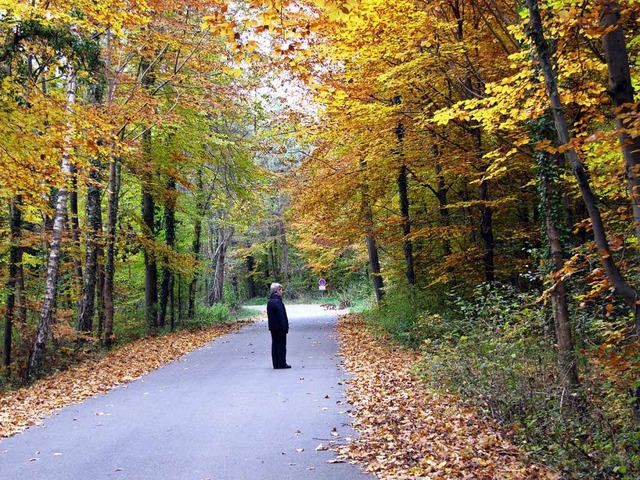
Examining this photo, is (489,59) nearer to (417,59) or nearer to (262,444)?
(417,59)

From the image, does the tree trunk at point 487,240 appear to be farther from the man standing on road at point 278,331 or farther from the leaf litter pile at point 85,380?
the leaf litter pile at point 85,380

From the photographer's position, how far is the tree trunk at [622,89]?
15.4ft

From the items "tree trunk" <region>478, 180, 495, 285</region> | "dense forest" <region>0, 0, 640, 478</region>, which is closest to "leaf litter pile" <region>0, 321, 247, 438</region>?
"dense forest" <region>0, 0, 640, 478</region>

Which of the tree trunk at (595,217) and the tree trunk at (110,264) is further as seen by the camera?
the tree trunk at (110,264)

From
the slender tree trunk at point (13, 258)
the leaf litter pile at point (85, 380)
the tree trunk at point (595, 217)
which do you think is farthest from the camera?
the slender tree trunk at point (13, 258)

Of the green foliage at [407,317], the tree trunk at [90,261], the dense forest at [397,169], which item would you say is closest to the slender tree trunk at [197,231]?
the dense forest at [397,169]

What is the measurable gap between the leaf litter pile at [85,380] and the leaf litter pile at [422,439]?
4812 mm

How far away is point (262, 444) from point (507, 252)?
37.0ft

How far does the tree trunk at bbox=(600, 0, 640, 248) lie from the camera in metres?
4.71

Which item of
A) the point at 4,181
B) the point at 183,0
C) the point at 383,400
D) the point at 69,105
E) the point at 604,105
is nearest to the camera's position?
the point at 383,400

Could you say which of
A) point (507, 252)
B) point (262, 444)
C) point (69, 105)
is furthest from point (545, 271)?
point (69, 105)

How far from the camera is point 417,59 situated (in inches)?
446

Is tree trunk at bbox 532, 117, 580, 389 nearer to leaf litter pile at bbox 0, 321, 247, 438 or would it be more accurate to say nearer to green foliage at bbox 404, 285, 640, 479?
green foliage at bbox 404, 285, 640, 479

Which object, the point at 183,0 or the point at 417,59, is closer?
the point at 417,59
